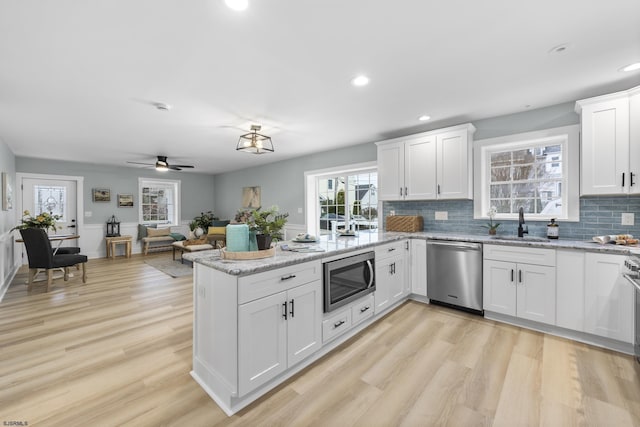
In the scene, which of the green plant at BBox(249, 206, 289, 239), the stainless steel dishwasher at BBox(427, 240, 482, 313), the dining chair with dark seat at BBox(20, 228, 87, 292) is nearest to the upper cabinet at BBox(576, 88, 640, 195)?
the stainless steel dishwasher at BBox(427, 240, 482, 313)

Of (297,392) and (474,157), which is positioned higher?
(474,157)

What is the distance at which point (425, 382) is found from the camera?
1.99m

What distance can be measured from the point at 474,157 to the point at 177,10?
3.55m

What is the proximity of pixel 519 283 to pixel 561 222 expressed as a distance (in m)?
0.93

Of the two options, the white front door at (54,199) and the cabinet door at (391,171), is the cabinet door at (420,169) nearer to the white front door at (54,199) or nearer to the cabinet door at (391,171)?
the cabinet door at (391,171)

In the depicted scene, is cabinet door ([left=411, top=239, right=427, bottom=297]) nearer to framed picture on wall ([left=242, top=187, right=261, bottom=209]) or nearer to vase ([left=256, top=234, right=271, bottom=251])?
vase ([left=256, top=234, right=271, bottom=251])

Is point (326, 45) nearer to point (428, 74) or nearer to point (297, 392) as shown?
point (428, 74)

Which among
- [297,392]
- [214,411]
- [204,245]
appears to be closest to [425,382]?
[297,392]

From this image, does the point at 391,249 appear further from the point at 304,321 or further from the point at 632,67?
the point at 632,67

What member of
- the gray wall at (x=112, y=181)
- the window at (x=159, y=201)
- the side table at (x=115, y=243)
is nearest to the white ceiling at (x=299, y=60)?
the gray wall at (x=112, y=181)

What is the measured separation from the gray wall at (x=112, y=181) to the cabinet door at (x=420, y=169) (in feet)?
22.8

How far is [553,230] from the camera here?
2980 millimetres

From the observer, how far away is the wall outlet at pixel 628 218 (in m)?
2.71

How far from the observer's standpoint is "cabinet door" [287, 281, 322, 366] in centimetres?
199
